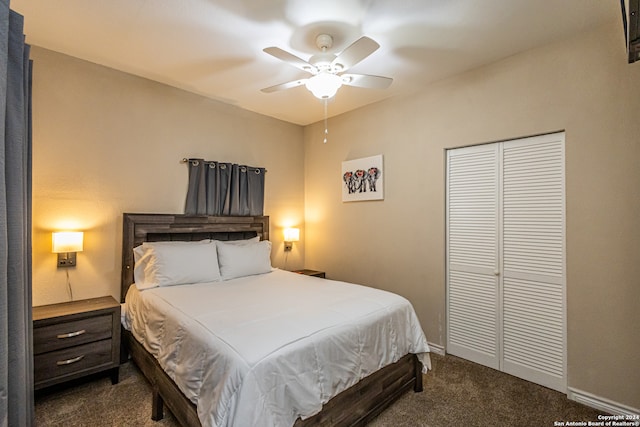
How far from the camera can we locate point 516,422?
2.03 m

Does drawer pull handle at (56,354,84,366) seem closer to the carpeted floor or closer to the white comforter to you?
the carpeted floor

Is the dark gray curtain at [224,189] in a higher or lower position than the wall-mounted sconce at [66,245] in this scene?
higher

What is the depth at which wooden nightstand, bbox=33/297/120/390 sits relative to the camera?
7.16ft

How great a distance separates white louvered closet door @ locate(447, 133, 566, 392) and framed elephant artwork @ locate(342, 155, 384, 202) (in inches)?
31.7

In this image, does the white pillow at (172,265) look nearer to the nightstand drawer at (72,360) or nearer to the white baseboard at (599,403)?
the nightstand drawer at (72,360)

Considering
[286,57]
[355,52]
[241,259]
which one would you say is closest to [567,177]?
[355,52]

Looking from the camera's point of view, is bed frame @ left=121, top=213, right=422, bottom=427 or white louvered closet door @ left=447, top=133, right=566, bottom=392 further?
white louvered closet door @ left=447, top=133, right=566, bottom=392

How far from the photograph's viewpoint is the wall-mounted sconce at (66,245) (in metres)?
2.47

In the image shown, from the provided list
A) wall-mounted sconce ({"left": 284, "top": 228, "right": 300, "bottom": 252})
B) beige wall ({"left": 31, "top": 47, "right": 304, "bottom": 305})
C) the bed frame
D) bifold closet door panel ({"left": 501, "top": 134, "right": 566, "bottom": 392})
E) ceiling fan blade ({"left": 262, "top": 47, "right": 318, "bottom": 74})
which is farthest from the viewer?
wall-mounted sconce ({"left": 284, "top": 228, "right": 300, "bottom": 252})

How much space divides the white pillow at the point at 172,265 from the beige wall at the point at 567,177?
180 cm

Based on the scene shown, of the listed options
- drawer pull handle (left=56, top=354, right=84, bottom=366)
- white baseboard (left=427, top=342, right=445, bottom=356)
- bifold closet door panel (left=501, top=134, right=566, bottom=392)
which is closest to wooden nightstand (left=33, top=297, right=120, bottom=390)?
drawer pull handle (left=56, top=354, right=84, bottom=366)

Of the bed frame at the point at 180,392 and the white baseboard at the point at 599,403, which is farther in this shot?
the white baseboard at the point at 599,403

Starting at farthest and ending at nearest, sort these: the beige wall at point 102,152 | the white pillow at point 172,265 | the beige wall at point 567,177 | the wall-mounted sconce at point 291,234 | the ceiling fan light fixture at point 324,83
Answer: the wall-mounted sconce at point 291,234
the white pillow at point 172,265
the beige wall at point 102,152
the ceiling fan light fixture at point 324,83
the beige wall at point 567,177

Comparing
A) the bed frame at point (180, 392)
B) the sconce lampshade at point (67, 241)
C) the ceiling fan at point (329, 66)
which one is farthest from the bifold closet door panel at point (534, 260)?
the sconce lampshade at point (67, 241)
